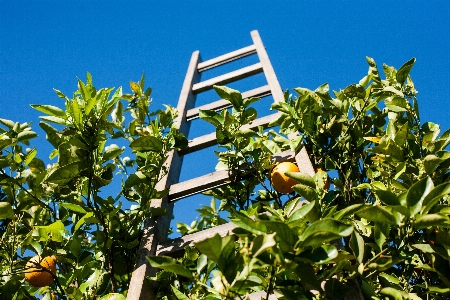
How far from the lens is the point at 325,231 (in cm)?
82

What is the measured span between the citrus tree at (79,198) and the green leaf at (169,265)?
0.51 m

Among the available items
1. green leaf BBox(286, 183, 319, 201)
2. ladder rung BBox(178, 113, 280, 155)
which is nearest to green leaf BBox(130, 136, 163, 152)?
ladder rung BBox(178, 113, 280, 155)

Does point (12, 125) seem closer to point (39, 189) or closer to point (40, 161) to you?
point (40, 161)

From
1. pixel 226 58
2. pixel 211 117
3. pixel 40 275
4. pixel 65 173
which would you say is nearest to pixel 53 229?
pixel 65 173

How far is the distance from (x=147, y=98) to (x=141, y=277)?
0.91 metres

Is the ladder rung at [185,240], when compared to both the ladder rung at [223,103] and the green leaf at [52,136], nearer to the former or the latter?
the green leaf at [52,136]

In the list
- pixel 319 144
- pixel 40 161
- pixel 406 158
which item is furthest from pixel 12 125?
pixel 406 158

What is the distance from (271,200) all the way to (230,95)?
0.53 m

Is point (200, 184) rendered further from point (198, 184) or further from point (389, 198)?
point (389, 198)

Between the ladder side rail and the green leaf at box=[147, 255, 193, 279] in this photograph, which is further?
the ladder side rail

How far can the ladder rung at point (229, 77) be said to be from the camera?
263 centimetres

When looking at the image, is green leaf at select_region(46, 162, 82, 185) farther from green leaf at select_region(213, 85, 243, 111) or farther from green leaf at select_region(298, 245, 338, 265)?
green leaf at select_region(298, 245, 338, 265)

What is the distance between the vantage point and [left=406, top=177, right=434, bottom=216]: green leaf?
95 centimetres

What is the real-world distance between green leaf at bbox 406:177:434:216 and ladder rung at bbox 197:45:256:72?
2.18 meters
